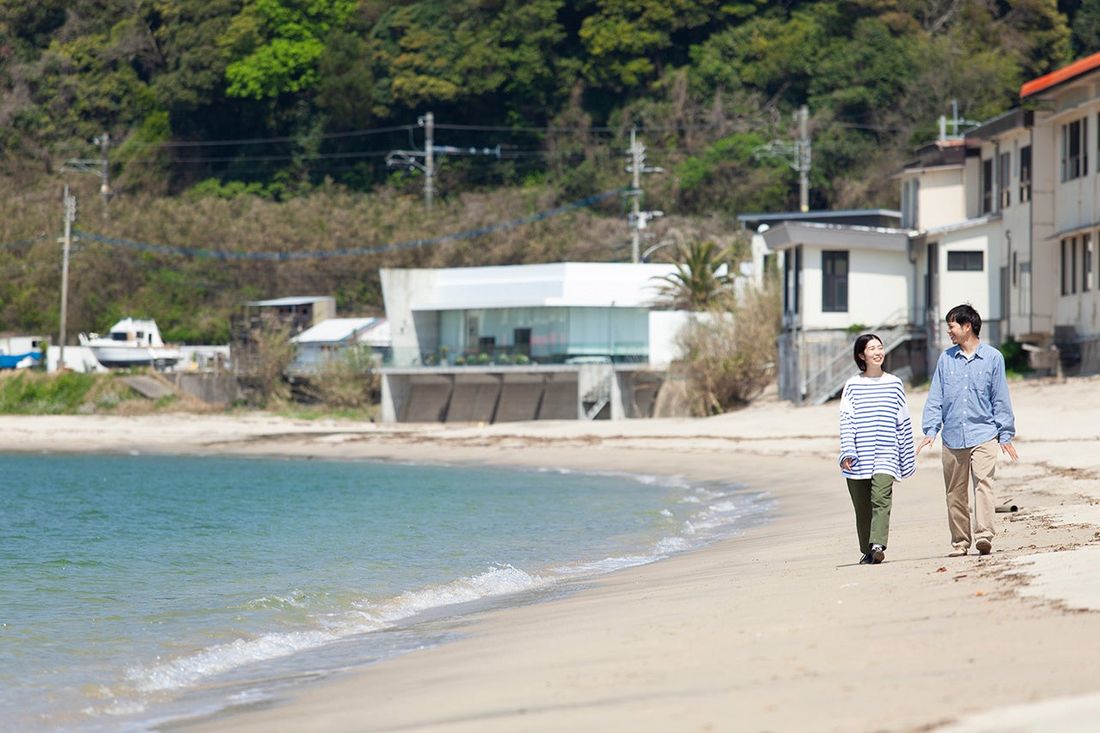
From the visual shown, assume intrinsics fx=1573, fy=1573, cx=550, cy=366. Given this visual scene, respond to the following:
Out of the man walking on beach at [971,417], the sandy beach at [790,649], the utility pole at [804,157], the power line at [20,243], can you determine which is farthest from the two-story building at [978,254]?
the power line at [20,243]

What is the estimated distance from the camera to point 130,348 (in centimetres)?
6325

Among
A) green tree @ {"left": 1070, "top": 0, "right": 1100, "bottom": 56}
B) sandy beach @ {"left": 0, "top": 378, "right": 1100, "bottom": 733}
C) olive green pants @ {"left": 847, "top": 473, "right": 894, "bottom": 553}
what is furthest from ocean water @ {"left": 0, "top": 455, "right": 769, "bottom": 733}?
green tree @ {"left": 1070, "top": 0, "right": 1100, "bottom": 56}

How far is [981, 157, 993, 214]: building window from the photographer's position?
38781 mm

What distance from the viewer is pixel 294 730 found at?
7.33m

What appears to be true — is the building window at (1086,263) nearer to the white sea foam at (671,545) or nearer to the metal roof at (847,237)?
the metal roof at (847,237)

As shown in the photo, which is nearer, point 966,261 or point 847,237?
point 966,261

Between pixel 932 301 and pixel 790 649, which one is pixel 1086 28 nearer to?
pixel 932 301

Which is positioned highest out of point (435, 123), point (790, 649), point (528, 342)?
point (435, 123)

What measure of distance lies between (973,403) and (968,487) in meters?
0.66

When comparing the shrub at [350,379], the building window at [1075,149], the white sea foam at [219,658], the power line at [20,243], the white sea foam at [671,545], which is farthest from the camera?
the power line at [20,243]

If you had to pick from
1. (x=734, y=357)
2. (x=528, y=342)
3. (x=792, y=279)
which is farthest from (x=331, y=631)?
(x=528, y=342)

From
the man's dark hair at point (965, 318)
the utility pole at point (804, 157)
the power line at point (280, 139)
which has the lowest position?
Result: the man's dark hair at point (965, 318)

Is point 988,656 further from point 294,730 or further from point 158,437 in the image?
point 158,437

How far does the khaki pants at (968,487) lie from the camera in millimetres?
10797
